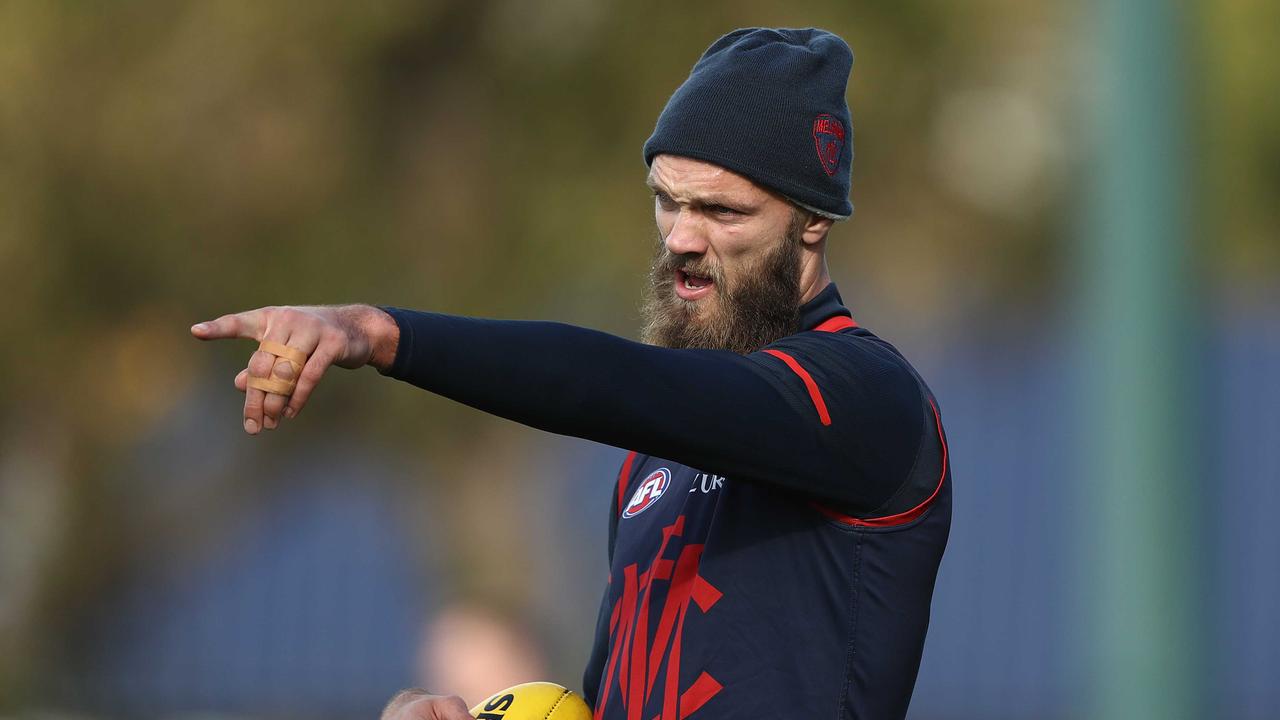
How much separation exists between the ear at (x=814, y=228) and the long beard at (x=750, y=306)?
19 millimetres

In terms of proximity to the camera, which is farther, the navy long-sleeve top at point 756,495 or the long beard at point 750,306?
the long beard at point 750,306

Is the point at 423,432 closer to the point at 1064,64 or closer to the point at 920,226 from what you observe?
the point at 920,226

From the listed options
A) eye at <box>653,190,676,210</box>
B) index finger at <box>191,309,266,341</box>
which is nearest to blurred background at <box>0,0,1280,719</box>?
eye at <box>653,190,676,210</box>

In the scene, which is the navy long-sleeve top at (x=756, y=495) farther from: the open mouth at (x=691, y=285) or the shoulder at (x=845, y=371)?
the open mouth at (x=691, y=285)

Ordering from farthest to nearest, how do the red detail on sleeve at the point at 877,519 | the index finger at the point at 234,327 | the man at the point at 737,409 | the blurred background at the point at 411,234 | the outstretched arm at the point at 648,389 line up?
the blurred background at the point at 411,234
the red detail on sleeve at the point at 877,519
the man at the point at 737,409
the outstretched arm at the point at 648,389
the index finger at the point at 234,327

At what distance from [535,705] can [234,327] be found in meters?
1.24

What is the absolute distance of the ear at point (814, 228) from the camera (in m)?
3.32

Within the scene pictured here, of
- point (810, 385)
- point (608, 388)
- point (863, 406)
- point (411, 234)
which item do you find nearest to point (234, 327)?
point (608, 388)

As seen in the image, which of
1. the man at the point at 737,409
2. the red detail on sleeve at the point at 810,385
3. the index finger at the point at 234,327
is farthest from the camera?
the red detail on sleeve at the point at 810,385

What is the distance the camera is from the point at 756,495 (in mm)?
3027

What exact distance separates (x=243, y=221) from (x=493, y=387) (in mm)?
8279

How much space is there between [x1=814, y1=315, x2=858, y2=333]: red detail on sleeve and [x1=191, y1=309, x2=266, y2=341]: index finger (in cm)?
119

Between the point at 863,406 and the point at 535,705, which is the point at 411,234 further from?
the point at 863,406

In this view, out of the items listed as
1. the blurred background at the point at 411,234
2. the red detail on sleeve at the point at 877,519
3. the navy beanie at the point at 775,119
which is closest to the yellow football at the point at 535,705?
the red detail on sleeve at the point at 877,519
